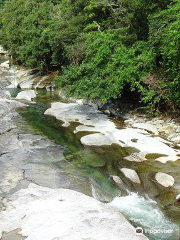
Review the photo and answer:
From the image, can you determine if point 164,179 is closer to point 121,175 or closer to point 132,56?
point 121,175

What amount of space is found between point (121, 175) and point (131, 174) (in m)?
0.39

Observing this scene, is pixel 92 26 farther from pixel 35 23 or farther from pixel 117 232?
pixel 117 232

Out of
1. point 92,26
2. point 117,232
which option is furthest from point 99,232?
point 92,26

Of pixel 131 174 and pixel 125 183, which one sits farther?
pixel 131 174

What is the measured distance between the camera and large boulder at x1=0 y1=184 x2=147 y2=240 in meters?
5.99

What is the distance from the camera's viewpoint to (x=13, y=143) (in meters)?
12.2

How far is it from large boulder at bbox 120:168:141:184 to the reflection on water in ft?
0.48

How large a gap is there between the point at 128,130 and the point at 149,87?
272cm

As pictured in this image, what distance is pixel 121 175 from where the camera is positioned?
32.6ft

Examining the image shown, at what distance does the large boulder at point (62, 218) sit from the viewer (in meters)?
5.99

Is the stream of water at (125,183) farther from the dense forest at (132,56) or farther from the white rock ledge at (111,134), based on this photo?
the dense forest at (132,56)

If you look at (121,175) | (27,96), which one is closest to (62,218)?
(121,175)

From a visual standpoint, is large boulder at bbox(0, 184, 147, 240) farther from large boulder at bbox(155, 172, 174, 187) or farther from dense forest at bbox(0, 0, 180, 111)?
dense forest at bbox(0, 0, 180, 111)

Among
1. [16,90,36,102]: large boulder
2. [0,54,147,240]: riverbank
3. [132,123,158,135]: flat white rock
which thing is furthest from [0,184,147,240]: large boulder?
[16,90,36,102]: large boulder
